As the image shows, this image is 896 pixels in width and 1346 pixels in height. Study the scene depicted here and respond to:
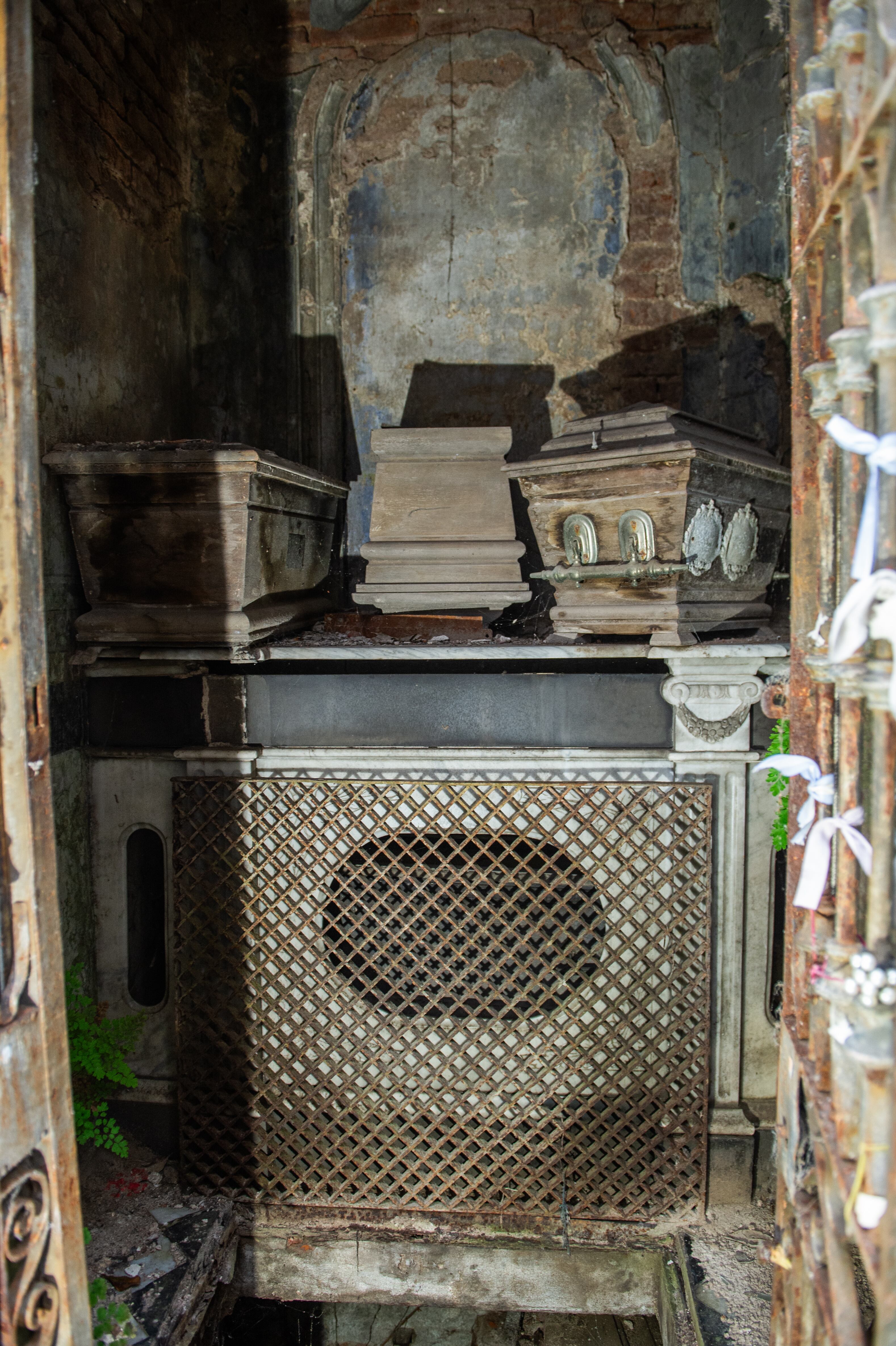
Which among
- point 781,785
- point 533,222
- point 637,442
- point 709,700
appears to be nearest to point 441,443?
point 637,442

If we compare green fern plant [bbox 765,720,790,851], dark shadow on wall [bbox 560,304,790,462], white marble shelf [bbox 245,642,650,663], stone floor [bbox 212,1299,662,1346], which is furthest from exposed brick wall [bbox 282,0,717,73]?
stone floor [bbox 212,1299,662,1346]

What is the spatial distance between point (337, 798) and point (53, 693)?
1140 mm

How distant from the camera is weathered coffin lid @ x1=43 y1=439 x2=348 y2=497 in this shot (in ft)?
8.86

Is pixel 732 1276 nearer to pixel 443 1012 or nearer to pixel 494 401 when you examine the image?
pixel 443 1012

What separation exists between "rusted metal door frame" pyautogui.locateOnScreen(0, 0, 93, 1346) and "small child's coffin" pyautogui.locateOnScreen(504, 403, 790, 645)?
5.98ft

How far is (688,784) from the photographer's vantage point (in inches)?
117

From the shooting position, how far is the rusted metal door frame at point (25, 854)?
146 cm

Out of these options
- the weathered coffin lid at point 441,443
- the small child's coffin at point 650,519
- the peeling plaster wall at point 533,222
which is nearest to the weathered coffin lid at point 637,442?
the small child's coffin at point 650,519

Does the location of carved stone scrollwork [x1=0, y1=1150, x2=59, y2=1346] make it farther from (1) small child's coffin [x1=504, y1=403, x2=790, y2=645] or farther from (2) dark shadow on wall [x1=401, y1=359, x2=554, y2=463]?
(2) dark shadow on wall [x1=401, y1=359, x2=554, y2=463]

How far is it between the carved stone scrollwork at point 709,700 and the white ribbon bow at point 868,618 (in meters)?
1.64

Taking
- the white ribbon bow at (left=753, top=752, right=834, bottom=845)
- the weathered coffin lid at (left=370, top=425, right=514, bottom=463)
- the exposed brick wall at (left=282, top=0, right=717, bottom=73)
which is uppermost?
the exposed brick wall at (left=282, top=0, right=717, bottom=73)

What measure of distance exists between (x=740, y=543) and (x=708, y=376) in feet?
4.93

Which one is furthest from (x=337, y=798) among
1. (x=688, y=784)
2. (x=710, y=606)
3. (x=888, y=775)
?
(x=888, y=775)

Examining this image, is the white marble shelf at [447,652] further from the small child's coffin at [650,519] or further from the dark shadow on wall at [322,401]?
the dark shadow on wall at [322,401]
